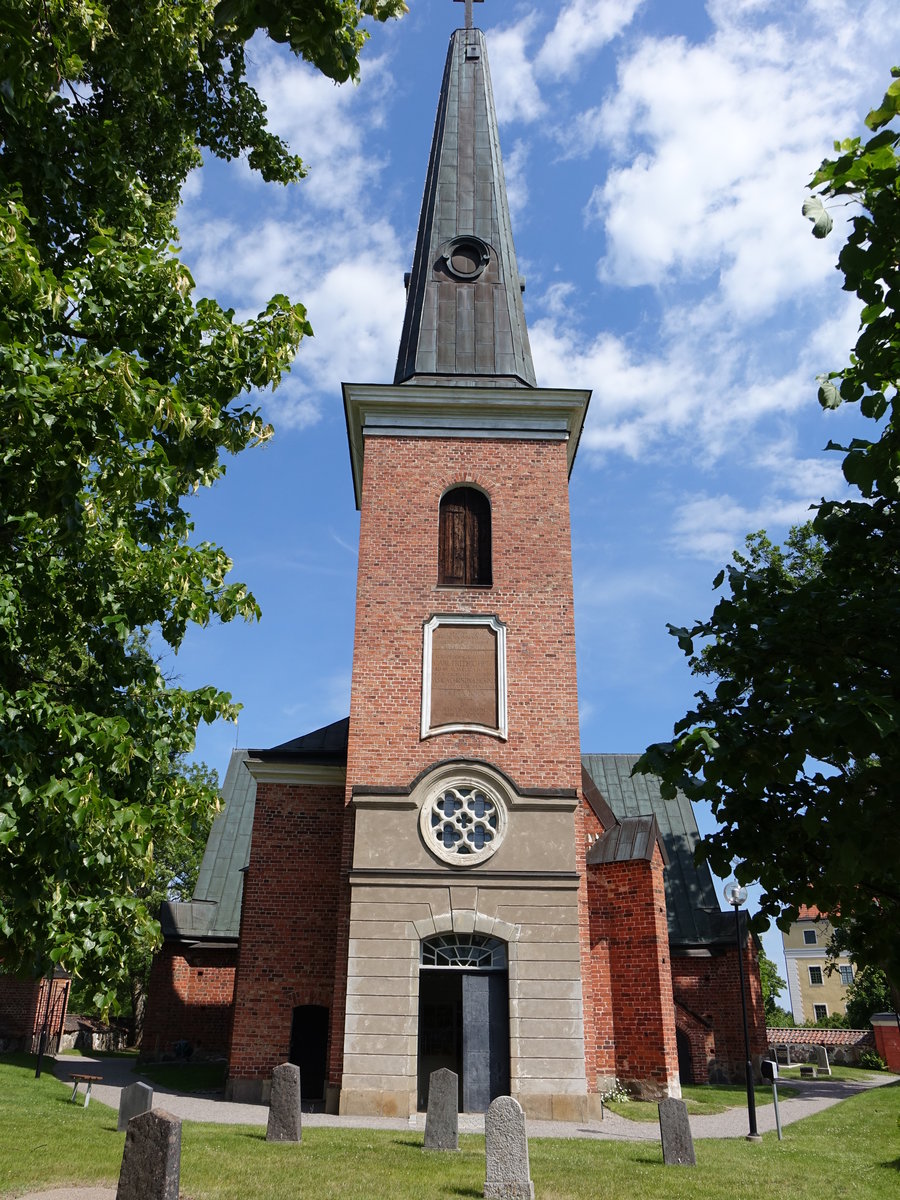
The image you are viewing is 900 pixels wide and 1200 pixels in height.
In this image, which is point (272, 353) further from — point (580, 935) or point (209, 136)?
point (580, 935)

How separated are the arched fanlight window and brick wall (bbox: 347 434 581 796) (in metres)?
2.55

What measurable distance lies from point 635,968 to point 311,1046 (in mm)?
5763

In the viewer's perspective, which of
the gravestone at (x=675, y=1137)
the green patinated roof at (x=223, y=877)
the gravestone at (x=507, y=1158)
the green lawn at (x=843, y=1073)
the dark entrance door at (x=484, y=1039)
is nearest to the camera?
the gravestone at (x=507, y=1158)

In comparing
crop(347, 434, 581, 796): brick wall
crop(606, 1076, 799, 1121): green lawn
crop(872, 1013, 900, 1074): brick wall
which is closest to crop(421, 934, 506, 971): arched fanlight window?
crop(347, 434, 581, 796): brick wall

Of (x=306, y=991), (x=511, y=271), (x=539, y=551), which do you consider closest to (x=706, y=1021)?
(x=306, y=991)

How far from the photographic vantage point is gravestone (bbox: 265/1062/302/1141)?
412 inches

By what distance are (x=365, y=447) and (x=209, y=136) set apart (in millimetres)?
8766

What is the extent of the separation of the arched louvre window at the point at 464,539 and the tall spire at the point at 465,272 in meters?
2.52

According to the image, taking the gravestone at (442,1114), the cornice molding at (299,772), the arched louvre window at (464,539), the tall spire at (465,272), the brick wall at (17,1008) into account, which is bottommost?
the gravestone at (442,1114)

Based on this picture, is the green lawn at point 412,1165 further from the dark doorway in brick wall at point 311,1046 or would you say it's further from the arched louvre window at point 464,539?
the arched louvre window at point 464,539

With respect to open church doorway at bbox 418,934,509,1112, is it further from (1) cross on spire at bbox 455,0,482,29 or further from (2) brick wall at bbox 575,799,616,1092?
(1) cross on spire at bbox 455,0,482,29

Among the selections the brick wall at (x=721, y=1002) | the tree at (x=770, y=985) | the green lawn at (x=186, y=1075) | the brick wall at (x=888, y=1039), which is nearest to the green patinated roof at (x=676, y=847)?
the brick wall at (x=721, y=1002)

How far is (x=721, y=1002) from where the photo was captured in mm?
20797

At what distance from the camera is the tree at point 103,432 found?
5.47 metres
